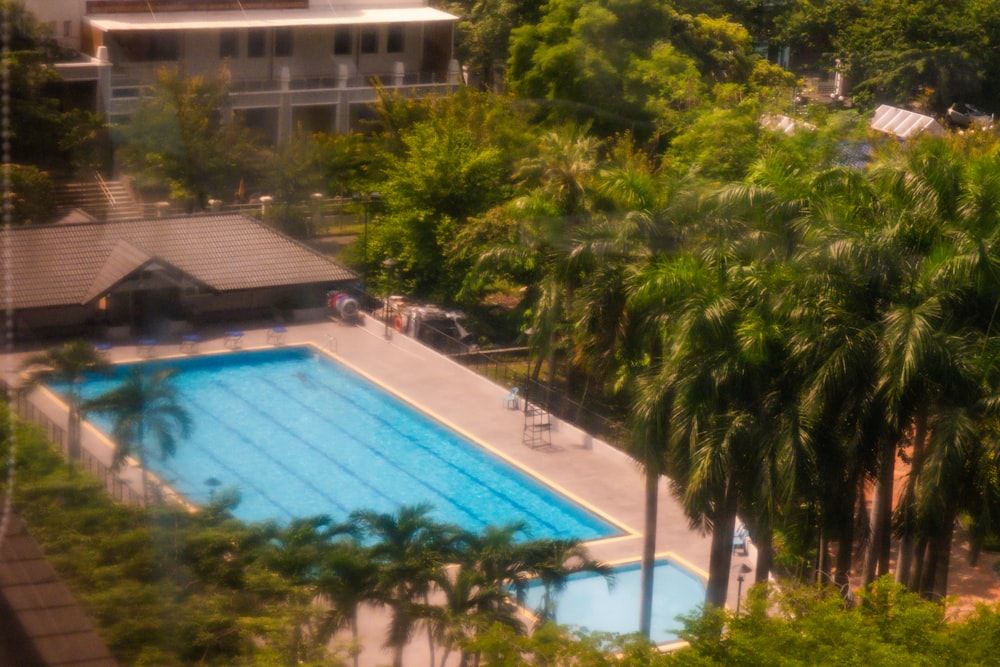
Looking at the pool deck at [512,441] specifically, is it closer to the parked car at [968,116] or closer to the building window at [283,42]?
the building window at [283,42]

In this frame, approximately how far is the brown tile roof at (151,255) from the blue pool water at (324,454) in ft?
0.56

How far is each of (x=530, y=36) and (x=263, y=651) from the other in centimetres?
187

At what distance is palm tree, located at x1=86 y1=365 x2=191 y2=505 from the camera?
2.10 m

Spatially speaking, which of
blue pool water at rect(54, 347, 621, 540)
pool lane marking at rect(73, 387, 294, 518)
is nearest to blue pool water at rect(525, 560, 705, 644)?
blue pool water at rect(54, 347, 621, 540)

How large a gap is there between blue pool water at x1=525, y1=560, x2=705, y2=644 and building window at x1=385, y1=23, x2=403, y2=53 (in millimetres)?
1354

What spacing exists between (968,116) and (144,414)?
277 centimetres

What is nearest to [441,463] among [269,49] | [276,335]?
[276,335]

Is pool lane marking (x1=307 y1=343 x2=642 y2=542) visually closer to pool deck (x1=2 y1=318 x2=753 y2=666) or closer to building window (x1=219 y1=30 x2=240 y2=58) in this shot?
pool deck (x1=2 y1=318 x2=753 y2=666)

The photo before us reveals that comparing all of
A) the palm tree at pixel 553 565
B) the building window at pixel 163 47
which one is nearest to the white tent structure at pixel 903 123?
the palm tree at pixel 553 565

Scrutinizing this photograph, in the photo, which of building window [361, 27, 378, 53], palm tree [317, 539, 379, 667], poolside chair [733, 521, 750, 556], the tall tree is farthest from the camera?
poolside chair [733, 521, 750, 556]

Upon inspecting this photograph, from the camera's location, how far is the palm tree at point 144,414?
6.90 ft

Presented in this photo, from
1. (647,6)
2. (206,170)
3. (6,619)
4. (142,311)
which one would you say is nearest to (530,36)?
(647,6)

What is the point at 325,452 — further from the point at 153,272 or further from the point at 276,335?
the point at 153,272

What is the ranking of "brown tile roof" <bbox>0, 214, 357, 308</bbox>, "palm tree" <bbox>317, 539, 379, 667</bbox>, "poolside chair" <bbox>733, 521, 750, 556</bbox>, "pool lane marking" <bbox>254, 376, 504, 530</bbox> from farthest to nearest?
"poolside chair" <bbox>733, 521, 750, 556</bbox> → "pool lane marking" <bbox>254, 376, 504, 530</bbox> → "palm tree" <bbox>317, 539, 379, 667</bbox> → "brown tile roof" <bbox>0, 214, 357, 308</bbox>
